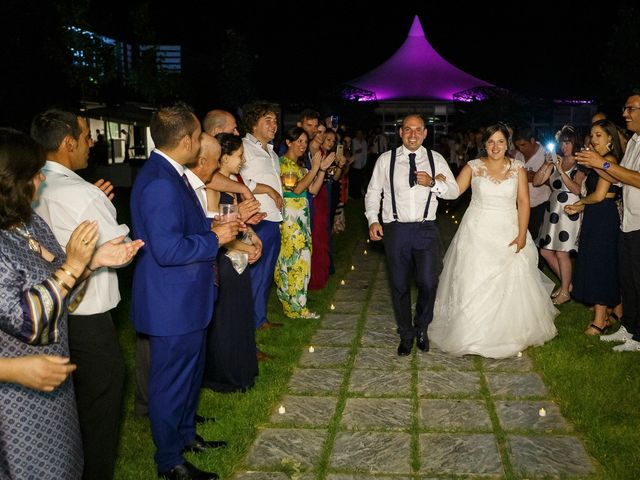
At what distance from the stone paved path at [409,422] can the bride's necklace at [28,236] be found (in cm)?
198

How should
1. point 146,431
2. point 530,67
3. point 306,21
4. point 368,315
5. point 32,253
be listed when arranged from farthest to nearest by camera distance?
1. point 306,21
2. point 530,67
3. point 368,315
4. point 146,431
5. point 32,253

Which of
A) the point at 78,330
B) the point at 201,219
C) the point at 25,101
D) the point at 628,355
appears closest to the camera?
the point at 78,330

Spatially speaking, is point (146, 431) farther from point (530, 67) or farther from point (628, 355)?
point (530, 67)

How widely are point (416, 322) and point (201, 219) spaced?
3043 millimetres

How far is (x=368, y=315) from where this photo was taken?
24.1 ft

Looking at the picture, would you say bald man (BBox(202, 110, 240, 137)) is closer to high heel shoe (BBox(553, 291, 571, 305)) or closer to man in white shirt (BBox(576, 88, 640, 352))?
man in white shirt (BBox(576, 88, 640, 352))

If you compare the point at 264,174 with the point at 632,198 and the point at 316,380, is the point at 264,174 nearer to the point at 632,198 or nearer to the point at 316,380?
the point at 316,380

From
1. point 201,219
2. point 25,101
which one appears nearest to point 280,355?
point 201,219

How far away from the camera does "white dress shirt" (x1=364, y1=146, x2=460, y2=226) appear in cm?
579

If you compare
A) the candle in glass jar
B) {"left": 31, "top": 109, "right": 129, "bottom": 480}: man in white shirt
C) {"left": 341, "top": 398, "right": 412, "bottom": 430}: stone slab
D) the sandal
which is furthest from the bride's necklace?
the sandal

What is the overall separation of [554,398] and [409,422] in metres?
1.18

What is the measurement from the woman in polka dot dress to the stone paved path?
6.90 ft

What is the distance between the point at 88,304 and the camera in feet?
10.7

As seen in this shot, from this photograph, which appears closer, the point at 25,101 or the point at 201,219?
the point at 201,219
